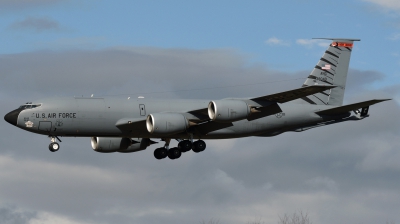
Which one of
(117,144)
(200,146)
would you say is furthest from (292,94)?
(117,144)

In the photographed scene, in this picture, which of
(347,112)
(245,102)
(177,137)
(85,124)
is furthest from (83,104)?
(347,112)

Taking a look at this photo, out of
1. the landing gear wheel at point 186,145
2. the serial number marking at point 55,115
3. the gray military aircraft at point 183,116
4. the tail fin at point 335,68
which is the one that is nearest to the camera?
the gray military aircraft at point 183,116

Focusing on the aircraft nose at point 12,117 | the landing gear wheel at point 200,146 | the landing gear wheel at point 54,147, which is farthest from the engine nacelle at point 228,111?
the aircraft nose at point 12,117

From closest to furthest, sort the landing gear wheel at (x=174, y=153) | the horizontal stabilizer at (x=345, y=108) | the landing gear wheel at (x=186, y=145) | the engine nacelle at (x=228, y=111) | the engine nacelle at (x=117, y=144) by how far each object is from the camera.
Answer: the engine nacelle at (x=228, y=111)
the horizontal stabilizer at (x=345, y=108)
the landing gear wheel at (x=186, y=145)
the landing gear wheel at (x=174, y=153)
the engine nacelle at (x=117, y=144)

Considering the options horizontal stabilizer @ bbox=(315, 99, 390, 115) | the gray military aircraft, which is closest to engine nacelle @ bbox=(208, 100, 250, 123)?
the gray military aircraft

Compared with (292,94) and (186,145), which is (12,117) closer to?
(186,145)

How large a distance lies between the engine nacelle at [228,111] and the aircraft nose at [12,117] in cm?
1522

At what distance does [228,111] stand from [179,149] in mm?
8755

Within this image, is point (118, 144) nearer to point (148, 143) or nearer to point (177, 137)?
point (148, 143)

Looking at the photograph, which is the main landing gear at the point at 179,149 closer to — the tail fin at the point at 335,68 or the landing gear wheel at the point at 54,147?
the landing gear wheel at the point at 54,147

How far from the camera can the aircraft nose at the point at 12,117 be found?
63750 mm

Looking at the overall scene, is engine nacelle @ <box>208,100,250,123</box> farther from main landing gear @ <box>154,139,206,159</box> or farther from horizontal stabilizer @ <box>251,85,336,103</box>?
main landing gear @ <box>154,139,206,159</box>

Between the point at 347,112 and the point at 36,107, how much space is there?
25369 millimetres

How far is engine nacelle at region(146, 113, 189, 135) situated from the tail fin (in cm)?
1500
